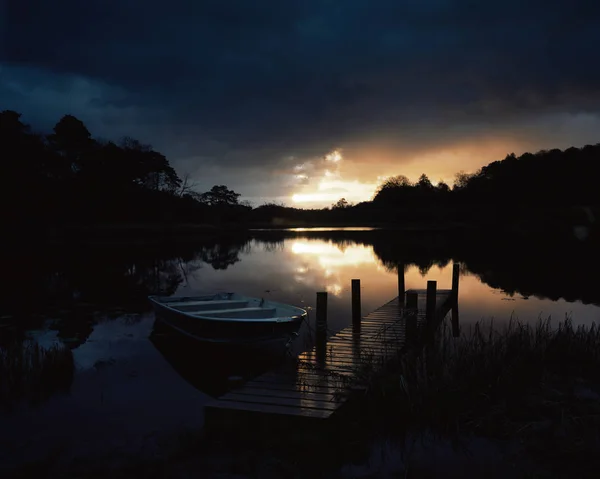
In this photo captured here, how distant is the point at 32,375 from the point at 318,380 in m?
5.80

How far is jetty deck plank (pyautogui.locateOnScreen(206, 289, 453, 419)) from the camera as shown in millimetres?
6922

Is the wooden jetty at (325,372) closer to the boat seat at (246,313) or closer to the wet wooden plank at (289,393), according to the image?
the wet wooden plank at (289,393)

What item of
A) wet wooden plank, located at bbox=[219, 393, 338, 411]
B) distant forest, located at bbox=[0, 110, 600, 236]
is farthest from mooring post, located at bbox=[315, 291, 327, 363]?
distant forest, located at bbox=[0, 110, 600, 236]

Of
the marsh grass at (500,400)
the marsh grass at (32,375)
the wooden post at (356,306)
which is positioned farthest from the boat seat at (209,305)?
the marsh grass at (500,400)

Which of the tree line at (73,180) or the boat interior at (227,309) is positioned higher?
the tree line at (73,180)

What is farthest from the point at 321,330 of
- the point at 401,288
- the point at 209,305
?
the point at 401,288

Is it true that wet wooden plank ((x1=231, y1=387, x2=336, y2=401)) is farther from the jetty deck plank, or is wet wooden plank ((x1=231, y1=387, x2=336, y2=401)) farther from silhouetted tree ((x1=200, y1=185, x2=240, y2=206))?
silhouetted tree ((x1=200, y1=185, x2=240, y2=206))

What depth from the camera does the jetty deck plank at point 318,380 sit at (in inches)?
273

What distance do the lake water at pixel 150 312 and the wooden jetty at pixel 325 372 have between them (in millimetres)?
1275

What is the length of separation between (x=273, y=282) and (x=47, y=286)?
39.4 ft

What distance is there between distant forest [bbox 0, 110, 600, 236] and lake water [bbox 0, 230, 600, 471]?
46.0 ft

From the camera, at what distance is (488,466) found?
6.14 m

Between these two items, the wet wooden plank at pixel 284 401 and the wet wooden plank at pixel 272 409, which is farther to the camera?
the wet wooden plank at pixel 284 401

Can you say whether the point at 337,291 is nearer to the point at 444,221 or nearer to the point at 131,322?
the point at 131,322
